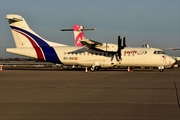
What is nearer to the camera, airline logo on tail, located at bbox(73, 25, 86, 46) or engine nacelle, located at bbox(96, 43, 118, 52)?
engine nacelle, located at bbox(96, 43, 118, 52)

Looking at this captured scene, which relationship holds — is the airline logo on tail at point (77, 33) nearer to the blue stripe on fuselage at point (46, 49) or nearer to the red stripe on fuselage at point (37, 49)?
the blue stripe on fuselage at point (46, 49)

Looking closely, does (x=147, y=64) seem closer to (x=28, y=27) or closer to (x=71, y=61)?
(x=71, y=61)

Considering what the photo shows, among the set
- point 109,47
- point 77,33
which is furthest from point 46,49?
point 77,33

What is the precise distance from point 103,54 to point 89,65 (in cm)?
264

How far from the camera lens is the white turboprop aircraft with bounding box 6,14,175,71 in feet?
130

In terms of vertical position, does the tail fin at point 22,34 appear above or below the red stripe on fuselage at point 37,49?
above

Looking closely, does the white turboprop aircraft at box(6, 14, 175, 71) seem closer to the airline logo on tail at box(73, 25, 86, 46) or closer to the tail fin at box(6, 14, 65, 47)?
the tail fin at box(6, 14, 65, 47)

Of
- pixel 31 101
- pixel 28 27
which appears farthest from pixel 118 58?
pixel 31 101

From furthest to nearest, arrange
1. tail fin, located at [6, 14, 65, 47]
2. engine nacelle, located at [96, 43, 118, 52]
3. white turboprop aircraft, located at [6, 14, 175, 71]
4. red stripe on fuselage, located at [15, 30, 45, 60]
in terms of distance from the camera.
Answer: tail fin, located at [6, 14, 65, 47] → red stripe on fuselage, located at [15, 30, 45, 60] → engine nacelle, located at [96, 43, 118, 52] → white turboprop aircraft, located at [6, 14, 175, 71]

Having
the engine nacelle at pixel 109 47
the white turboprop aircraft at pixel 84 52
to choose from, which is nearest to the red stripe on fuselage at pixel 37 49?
the white turboprop aircraft at pixel 84 52

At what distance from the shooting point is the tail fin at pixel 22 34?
134 ft

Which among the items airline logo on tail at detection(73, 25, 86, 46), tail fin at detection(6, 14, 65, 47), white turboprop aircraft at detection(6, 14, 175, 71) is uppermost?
airline logo on tail at detection(73, 25, 86, 46)

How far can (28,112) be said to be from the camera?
8.52 metres

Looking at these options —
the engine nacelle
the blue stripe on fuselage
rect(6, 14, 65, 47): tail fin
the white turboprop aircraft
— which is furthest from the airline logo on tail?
the engine nacelle
